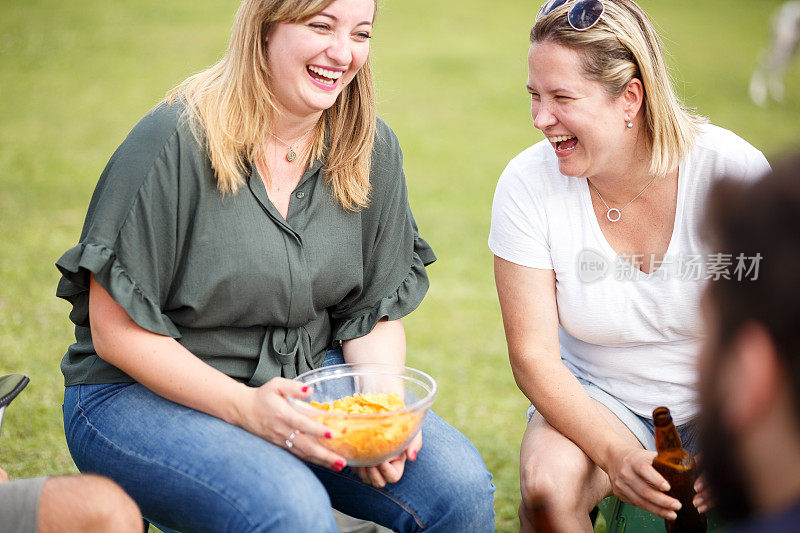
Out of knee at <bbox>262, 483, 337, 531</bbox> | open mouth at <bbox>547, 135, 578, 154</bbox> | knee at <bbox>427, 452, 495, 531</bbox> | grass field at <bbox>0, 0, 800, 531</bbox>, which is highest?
open mouth at <bbox>547, 135, 578, 154</bbox>

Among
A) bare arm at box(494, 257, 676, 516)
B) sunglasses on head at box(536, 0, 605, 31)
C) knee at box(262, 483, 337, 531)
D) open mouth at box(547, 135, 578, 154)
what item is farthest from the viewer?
open mouth at box(547, 135, 578, 154)

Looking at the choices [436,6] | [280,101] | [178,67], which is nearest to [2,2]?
[178,67]

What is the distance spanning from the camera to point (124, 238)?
190 cm

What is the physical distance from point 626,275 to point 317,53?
1.06m

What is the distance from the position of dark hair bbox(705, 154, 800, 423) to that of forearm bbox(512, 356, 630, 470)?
1.12 meters

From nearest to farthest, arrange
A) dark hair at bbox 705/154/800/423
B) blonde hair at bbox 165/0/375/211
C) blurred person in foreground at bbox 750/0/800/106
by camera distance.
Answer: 1. dark hair at bbox 705/154/800/423
2. blonde hair at bbox 165/0/375/211
3. blurred person in foreground at bbox 750/0/800/106

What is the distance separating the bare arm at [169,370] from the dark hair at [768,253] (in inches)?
42.1

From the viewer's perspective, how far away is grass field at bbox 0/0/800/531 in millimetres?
4156

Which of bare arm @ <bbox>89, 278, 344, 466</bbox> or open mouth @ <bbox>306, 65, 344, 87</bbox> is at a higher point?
open mouth @ <bbox>306, 65, 344, 87</bbox>

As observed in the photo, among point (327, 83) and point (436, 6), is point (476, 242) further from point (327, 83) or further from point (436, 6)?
point (436, 6)

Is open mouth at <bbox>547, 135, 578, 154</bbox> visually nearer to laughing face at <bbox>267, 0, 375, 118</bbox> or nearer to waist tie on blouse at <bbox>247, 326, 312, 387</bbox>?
laughing face at <bbox>267, 0, 375, 118</bbox>

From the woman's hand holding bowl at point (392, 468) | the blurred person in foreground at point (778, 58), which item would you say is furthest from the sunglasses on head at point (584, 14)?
the blurred person in foreground at point (778, 58)

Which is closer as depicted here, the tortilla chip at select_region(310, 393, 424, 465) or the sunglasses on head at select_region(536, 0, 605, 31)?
the tortilla chip at select_region(310, 393, 424, 465)

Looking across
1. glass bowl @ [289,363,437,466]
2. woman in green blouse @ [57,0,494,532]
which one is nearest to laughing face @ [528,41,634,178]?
woman in green blouse @ [57,0,494,532]
